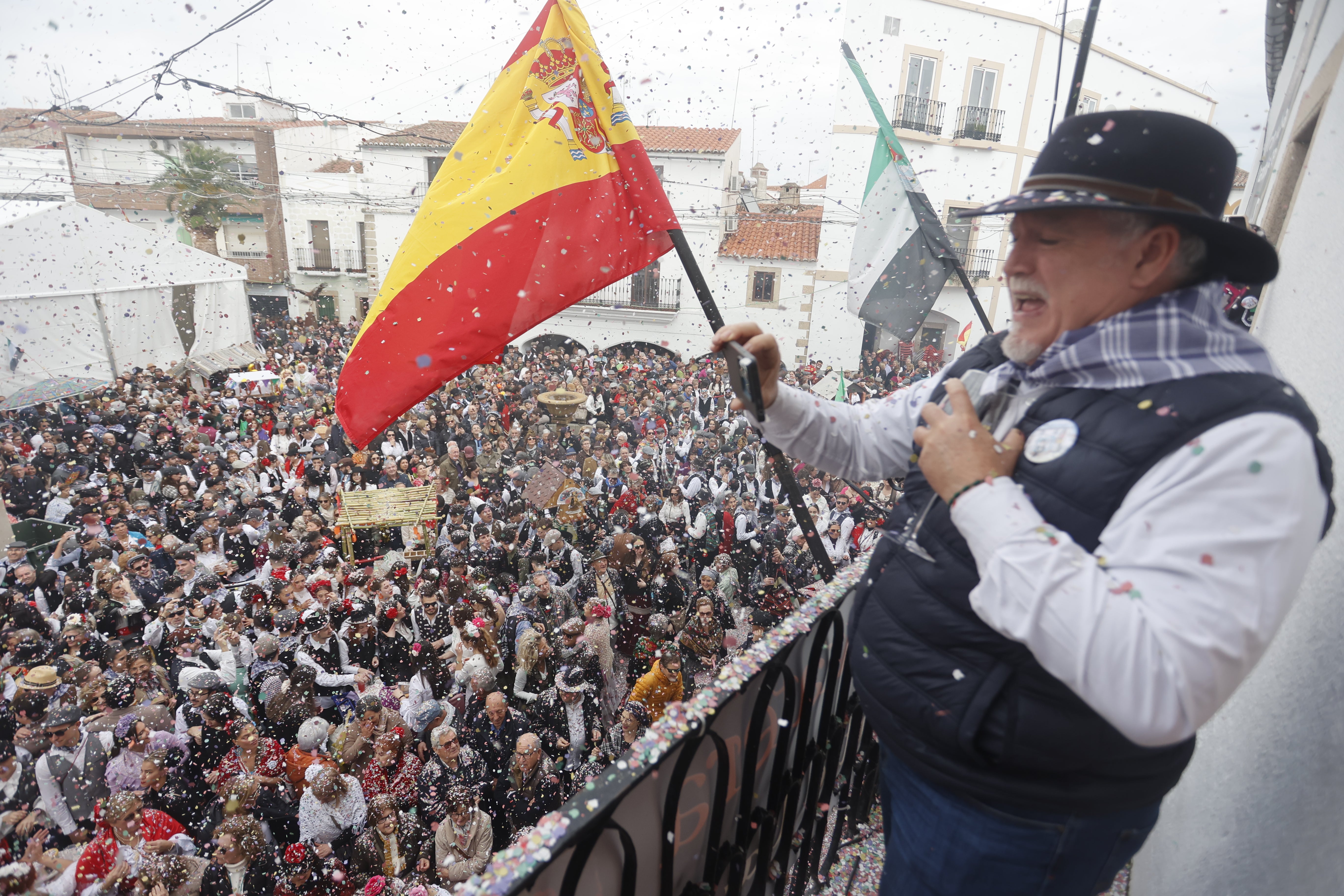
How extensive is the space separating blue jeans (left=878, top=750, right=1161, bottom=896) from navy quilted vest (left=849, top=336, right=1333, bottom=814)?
42mm

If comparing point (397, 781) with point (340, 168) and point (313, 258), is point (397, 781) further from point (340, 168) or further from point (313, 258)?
point (340, 168)

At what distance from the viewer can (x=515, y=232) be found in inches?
129

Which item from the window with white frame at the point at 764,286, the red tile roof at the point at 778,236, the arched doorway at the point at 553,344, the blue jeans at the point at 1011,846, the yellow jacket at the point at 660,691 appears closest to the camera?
the blue jeans at the point at 1011,846

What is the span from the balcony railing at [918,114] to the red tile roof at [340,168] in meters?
25.0

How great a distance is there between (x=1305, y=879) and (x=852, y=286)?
6.64 metres

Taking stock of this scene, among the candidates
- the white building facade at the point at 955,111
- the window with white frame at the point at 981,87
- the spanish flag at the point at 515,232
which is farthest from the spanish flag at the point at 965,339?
the spanish flag at the point at 515,232

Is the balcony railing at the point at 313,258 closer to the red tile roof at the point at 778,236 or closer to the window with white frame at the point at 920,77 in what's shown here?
the red tile roof at the point at 778,236

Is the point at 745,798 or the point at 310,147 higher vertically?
the point at 310,147

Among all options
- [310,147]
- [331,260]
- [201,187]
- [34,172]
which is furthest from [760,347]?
[310,147]

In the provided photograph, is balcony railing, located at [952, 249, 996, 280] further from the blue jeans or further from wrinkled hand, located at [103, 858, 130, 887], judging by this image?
wrinkled hand, located at [103, 858, 130, 887]

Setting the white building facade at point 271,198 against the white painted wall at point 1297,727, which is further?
the white building facade at point 271,198

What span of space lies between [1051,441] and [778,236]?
2715cm

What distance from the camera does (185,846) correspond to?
163 inches

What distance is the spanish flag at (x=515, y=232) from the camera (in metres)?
3.24
